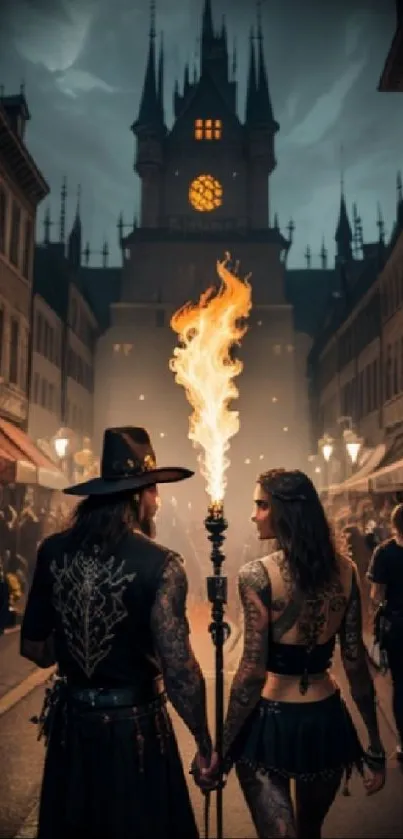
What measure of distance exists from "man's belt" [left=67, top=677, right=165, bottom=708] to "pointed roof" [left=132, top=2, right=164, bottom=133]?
68.2 meters

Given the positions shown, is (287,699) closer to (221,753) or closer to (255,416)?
(221,753)

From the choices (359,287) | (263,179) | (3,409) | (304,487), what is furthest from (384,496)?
(263,179)

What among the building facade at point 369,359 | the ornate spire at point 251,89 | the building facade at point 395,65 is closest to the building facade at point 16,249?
the building facade at point 395,65

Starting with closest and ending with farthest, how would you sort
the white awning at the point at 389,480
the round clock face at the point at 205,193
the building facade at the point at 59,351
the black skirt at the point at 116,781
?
the black skirt at the point at 116,781 → the white awning at the point at 389,480 → the building facade at the point at 59,351 → the round clock face at the point at 205,193

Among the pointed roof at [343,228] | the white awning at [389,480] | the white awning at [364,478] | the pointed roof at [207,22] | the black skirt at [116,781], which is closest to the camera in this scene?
the black skirt at [116,781]

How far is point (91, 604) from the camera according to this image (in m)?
3.22

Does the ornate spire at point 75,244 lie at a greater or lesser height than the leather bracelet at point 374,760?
greater

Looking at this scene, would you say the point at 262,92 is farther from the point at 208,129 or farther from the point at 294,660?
the point at 294,660

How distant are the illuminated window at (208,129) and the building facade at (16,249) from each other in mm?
42000

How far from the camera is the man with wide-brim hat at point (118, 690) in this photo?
10.1 ft

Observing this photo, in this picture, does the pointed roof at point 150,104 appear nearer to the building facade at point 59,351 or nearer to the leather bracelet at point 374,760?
the building facade at point 59,351

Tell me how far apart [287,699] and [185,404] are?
50539mm

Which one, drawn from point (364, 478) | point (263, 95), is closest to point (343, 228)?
point (263, 95)

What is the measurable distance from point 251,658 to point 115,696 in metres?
0.66
